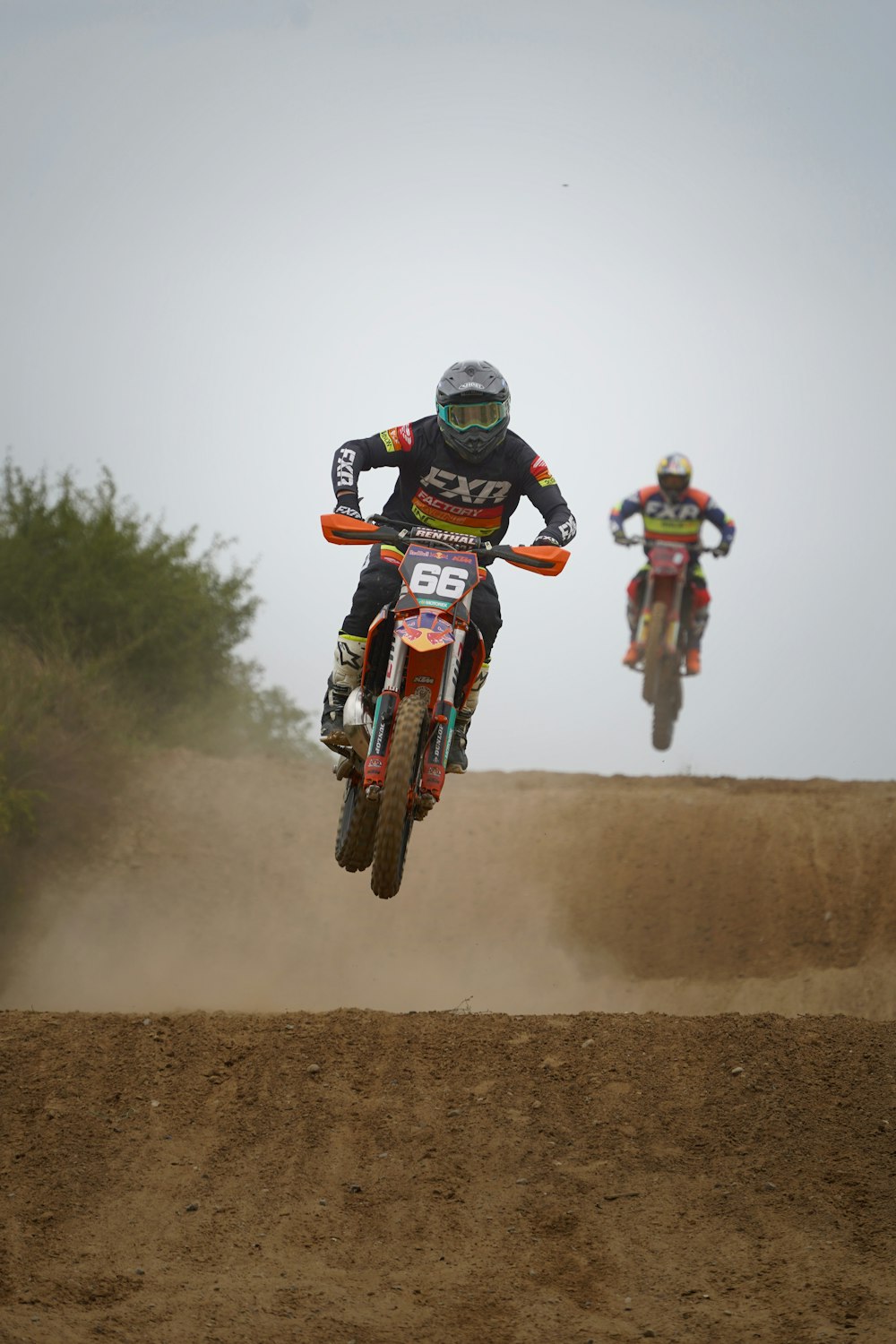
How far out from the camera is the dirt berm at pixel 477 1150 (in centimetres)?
534

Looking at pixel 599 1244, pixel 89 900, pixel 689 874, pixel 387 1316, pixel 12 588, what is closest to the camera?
pixel 387 1316

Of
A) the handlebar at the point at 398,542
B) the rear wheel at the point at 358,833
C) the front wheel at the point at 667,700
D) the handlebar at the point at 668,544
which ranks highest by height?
the handlebar at the point at 668,544

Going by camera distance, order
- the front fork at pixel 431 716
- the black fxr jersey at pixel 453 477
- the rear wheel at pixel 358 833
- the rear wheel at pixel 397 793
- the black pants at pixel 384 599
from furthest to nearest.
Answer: the black fxr jersey at pixel 453 477
the black pants at pixel 384 599
the rear wheel at pixel 358 833
the front fork at pixel 431 716
the rear wheel at pixel 397 793

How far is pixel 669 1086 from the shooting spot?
7648 millimetres

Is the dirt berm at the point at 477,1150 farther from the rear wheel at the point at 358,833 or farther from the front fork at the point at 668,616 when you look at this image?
the front fork at the point at 668,616

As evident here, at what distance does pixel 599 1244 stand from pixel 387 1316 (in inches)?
50.0

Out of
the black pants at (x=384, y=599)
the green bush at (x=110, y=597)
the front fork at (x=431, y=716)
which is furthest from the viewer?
the green bush at (x=110, y=597)

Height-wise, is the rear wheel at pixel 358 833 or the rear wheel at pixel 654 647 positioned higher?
the rear wheel at pixel 654 647

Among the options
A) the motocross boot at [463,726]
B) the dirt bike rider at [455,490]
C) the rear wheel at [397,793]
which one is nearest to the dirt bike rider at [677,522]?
the dirt bike rider at [455,490]

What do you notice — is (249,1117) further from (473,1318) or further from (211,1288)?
(473,1318)

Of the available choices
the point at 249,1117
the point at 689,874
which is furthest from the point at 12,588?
the point at 249,1117

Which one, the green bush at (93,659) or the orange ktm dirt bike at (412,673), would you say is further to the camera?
the green bush at (93,659)

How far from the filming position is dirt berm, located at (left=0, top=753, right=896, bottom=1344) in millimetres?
5344

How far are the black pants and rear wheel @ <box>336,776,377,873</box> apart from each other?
1.14m
